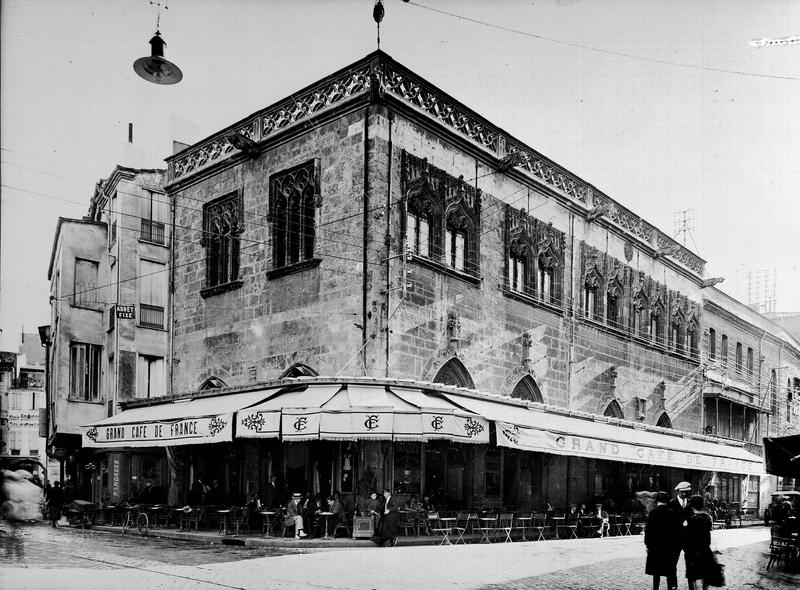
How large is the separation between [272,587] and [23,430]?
44463mm

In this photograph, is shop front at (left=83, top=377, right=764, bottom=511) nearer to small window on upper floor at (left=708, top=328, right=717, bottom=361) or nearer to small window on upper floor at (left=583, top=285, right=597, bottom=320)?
small window on upper floor at (left=583, top=285, right=597, bottom=320)

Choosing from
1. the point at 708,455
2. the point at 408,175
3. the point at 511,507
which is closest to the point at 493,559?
the point at 511,507

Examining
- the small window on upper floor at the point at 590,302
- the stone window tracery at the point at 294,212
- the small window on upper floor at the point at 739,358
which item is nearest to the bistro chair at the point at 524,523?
the stone window tracery at the point at 294,212

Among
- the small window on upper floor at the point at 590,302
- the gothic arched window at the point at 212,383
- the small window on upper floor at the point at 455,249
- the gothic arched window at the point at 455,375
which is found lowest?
the gothic arched window at the point at 212,383

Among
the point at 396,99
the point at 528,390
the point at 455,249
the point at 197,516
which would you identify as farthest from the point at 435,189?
the point at 197,516

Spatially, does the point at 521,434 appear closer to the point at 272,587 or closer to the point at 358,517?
the point at 358,517

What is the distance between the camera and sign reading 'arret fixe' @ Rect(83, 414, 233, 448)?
55.9 ft

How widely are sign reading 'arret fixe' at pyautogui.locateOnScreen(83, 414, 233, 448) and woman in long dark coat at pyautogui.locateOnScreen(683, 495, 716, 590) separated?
9.58 m

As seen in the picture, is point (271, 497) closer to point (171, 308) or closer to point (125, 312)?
point (171, 308)

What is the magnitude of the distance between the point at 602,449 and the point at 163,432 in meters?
10.5

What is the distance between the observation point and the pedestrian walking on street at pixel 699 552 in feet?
34.0

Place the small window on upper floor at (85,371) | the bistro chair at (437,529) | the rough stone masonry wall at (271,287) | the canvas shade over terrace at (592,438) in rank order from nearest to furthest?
the bistro chair at (437,529) < the canvas shade over terrace at (592,438) < the rough stone masonry wall at (271,287) < the small window on upper floor at (85,371)

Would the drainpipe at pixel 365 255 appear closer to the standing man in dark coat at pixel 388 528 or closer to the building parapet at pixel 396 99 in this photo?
the building parapet at pixel 396 99

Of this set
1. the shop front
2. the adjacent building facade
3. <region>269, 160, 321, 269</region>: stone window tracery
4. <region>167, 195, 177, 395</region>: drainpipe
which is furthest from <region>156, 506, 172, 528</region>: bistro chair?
the adjacent building facade
